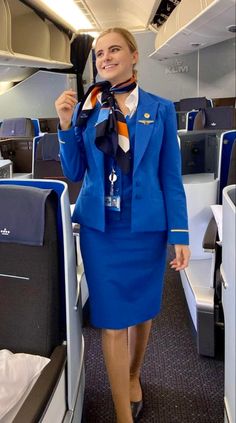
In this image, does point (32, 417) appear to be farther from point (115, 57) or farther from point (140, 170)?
point (115, 57)

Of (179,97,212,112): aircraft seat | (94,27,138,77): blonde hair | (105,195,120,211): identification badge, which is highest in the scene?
(179,97,212,112): aircraft seat

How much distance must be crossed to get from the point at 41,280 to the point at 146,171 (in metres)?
0.49

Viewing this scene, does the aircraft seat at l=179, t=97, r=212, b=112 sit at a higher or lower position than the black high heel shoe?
higher

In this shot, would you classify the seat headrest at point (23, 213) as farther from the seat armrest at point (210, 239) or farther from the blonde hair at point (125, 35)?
the seat armrest at point (210, 239)

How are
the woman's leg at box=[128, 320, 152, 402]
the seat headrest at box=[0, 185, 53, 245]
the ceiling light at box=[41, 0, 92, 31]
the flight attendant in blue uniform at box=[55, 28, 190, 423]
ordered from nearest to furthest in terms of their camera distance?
the seat headrest at box=[0, 185, 53, 245], the flight attendant in blue uniform at box=[55, 28, 190, 423], the woman's leg at box=[128, 320, 152, 402], the ceiling light at box=[41, 0, 92, 31]

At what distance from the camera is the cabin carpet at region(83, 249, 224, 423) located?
161 cm

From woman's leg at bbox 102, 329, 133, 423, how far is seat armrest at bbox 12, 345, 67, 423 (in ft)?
0.72

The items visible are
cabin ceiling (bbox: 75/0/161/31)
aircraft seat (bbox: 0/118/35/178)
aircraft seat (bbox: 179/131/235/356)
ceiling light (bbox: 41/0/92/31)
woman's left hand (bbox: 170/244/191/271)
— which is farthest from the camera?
cabin ceiling (bbox: 75/0/161/31)

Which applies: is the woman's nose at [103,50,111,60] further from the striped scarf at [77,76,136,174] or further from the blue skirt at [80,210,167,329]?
the blue skirt at [80,210,167,329]

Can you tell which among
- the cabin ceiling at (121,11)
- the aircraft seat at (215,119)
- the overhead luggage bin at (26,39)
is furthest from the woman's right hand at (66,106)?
the cabin ceiling at (121,11)

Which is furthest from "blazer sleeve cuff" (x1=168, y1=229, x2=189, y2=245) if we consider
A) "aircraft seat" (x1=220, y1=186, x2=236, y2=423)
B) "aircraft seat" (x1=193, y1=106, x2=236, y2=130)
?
"aircraft seat" (x1=193, y1=106, x2=236, y2=130)

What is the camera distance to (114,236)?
1.28m

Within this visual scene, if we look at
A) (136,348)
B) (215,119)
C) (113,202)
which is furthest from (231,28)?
(136,348)

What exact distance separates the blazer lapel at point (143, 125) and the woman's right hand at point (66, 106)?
22 cm
